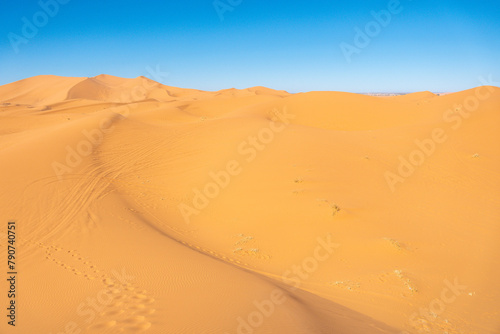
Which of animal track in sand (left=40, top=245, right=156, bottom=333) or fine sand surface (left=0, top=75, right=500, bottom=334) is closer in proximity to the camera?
animal track in sand (left=40, top=245, right=156, bottom=333)

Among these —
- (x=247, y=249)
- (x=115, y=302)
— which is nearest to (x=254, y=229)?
(x=247, y=249)

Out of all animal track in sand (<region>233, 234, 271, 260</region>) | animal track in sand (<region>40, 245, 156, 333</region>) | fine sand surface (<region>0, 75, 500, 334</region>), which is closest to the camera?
animal track in sand (<region>40, 245, 156, 333</region>)

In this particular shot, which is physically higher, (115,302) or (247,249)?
(115,302)

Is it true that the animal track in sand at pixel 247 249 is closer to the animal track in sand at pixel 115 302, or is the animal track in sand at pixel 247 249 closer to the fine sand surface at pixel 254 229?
the fine sand surface at pixel 254 229

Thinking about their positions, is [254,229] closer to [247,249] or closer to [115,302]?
[247,249]

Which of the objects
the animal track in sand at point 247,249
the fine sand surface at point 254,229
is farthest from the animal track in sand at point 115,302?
the animal track in sand at point 247,249

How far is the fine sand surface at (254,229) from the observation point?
157 inches

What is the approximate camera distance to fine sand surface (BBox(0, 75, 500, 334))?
3.98 meters

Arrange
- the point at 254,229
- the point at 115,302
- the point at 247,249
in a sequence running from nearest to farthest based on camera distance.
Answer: the point at 115,302 → the point at 247,249 → the point at 254,229

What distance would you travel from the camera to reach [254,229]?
25.7 feet

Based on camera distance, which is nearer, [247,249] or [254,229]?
[247,249]

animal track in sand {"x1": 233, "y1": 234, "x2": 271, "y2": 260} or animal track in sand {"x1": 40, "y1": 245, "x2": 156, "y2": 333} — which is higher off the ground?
animal track in sand {"x1": 40, "y1": 245, "x2": 156, "y2": 333}

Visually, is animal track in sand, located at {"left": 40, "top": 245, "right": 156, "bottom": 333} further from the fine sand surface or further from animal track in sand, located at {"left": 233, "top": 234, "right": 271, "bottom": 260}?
animal track in sand, located at {"left": 233, "top": 234, "right": 271, "bottom": 260}

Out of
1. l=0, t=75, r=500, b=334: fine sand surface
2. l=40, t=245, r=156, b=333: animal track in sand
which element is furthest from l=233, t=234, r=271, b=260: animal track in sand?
l=40, t=245, r=156, b=333: animal track in sand
